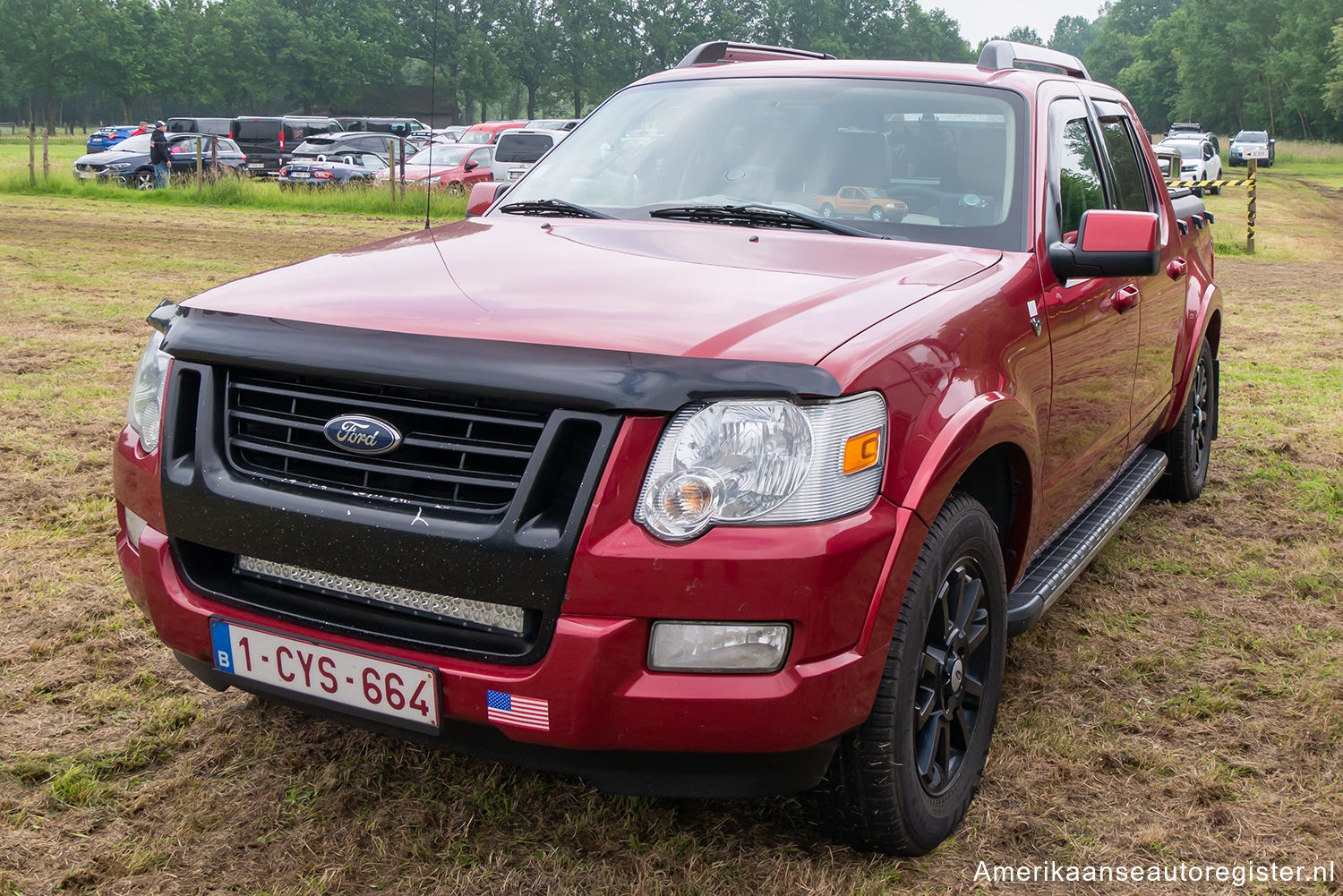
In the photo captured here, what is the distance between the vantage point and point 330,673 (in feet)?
7.73

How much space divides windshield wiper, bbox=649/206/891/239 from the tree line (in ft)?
231

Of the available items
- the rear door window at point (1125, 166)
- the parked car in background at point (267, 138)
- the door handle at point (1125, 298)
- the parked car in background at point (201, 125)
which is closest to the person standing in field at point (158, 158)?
the parked car in background at point (267, 138)

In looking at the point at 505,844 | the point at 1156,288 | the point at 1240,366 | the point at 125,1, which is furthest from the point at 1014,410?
the point at 125,1

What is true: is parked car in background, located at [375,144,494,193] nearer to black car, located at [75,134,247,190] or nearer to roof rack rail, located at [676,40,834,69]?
black car, located at [75,134,247,190]

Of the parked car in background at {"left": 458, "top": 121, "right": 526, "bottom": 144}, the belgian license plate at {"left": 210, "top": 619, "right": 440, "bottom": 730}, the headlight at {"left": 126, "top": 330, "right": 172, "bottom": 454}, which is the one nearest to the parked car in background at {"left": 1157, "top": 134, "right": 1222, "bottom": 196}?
the parked car in background at {"left": 458, "top": 121, "right": 526, "bottom": 144}

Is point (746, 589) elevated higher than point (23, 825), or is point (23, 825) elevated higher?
point (746, 589)

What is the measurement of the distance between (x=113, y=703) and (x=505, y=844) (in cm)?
132

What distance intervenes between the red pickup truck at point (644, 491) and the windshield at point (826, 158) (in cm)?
8

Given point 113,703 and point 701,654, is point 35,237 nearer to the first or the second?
point 113,703

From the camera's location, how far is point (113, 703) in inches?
130

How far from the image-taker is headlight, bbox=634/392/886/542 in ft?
6.97

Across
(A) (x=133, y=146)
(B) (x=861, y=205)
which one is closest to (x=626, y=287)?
(B) (x=861, y=205)

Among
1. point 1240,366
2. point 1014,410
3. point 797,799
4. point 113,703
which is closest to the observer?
point 797,799

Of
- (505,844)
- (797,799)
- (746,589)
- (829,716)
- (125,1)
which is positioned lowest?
(505,844)
